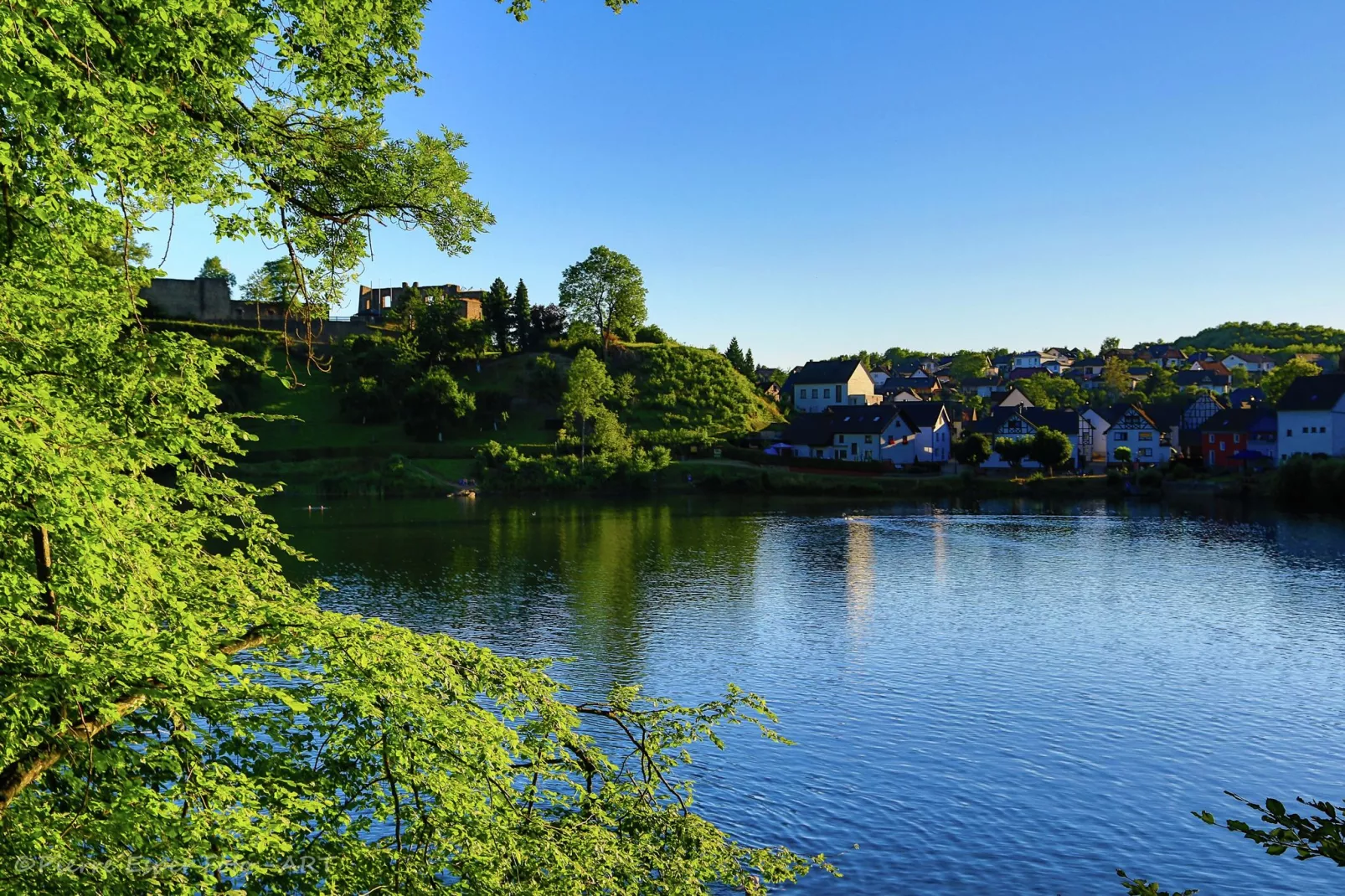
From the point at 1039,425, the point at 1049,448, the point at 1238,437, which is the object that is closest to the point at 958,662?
the point at 1049,448

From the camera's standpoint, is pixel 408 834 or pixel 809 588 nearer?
pixel 408 834

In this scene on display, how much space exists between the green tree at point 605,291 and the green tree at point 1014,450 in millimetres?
49677

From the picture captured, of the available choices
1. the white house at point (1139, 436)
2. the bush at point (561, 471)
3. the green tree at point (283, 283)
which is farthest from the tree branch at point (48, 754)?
the white house at point (1139, 436)

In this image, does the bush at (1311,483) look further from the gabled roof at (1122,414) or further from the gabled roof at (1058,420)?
the gabled roof at (1058,420)

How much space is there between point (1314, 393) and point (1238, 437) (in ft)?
45.8

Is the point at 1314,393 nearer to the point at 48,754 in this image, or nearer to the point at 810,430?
the point at 810,430

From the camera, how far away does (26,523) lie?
28.6ft

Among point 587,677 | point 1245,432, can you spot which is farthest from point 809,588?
point 1245,432

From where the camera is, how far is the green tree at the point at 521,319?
139250mm

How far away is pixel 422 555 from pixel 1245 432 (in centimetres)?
9768

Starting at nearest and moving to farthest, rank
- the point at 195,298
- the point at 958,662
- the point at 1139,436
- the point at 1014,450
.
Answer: the point at 958,662 < the point at 1014,450 < the point at 1139,436 < the point at 195,298

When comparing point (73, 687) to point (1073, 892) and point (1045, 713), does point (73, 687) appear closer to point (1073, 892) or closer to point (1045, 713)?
point (1073, 892)

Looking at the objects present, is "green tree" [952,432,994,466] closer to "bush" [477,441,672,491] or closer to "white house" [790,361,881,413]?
"white house" [790,361,881,413]

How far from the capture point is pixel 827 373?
14688cm
